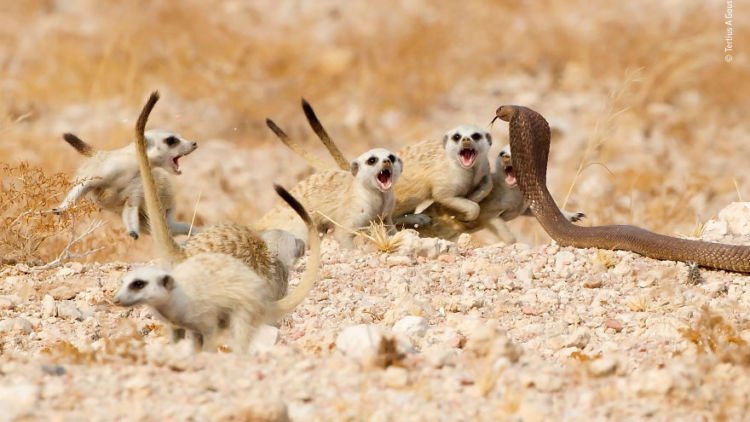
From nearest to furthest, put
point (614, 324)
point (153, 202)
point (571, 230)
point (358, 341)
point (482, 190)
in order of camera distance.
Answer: point (358, 341), point (153, 202), point (614, 324), point (571, 230), point (482, 190)

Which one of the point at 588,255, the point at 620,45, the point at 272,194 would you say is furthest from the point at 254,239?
the point at 620,45

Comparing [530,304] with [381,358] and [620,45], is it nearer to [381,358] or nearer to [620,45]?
[381,358]

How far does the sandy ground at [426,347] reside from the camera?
12.2ft

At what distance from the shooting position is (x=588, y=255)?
6.34 metres

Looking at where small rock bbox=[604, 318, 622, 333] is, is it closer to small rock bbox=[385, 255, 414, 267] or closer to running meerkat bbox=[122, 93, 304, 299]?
small rock bbox=[385, 255, 414, 267]

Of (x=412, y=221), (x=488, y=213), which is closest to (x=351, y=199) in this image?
(x=412, y=221)

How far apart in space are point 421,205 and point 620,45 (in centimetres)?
684

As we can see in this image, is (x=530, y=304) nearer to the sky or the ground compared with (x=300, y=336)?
nearer to the sky

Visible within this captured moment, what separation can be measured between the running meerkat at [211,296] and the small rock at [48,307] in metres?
0.96

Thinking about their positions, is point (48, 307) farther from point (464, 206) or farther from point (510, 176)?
point (510, 176)

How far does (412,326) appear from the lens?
197 inches

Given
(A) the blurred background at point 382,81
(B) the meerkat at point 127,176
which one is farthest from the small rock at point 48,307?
(A) the blurred background at point 382,81

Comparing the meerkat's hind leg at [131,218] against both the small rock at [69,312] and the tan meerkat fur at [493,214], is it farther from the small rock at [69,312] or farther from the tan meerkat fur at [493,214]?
the tan meerkat fur at [493,214]

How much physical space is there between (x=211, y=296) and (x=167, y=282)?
198 mm
